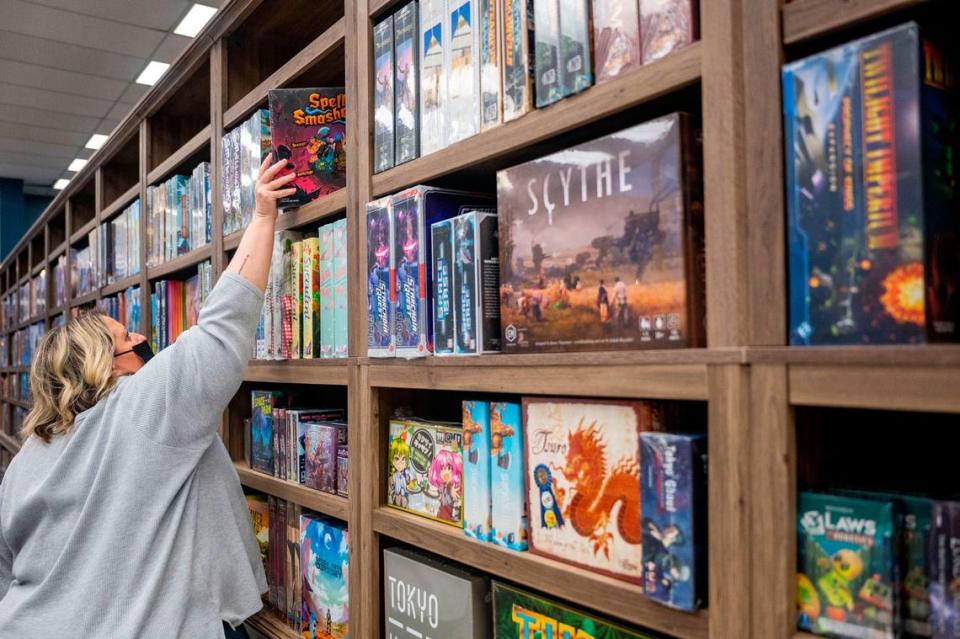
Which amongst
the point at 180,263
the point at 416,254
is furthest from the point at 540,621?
the point at 180,263

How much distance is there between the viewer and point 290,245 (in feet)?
6.34

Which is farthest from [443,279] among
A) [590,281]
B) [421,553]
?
[421,553]

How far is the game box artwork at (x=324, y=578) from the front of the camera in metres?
1.69

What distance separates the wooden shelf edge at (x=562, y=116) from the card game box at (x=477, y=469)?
0.46 meters

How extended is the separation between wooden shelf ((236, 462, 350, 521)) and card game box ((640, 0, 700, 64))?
118 cm

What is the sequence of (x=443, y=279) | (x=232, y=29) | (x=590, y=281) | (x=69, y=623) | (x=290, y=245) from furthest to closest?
(x=232, y=29), (x=290, y=245), (x=69, y=623), (x=443, y=279), (x=590, y=281)

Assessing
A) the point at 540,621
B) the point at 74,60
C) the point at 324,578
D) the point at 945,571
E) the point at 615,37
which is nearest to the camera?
the point at 945,571

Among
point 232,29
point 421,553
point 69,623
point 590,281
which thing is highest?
point 232,29

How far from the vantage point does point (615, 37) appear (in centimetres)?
102

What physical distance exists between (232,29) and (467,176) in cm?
123

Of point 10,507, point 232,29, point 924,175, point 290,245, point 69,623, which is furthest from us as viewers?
point 232,29

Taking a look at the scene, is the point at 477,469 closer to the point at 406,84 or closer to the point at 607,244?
the point at 607,244

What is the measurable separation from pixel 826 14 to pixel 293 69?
1.45 metres

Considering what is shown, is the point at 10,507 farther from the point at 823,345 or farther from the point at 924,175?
the point at 924,175
